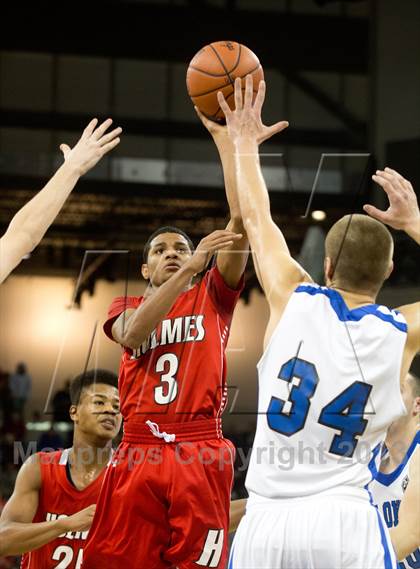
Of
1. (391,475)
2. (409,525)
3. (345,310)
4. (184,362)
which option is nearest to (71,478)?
(184,362)

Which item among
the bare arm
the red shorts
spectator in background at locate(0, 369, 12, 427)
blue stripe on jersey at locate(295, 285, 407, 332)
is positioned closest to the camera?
blue stripe on jersey at locate(295, 285, 407, 332)

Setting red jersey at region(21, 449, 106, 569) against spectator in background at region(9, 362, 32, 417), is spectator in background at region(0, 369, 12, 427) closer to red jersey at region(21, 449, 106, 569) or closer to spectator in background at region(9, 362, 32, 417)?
spectator in background at region(9, 362, 32, 417)

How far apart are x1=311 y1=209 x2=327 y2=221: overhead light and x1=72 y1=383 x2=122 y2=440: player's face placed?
42.8 feet

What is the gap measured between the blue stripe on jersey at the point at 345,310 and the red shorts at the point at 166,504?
1.69m

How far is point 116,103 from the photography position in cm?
1922

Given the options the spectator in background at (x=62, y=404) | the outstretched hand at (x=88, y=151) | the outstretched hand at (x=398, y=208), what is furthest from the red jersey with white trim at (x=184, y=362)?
the spectator in background at (x=62, y=404)

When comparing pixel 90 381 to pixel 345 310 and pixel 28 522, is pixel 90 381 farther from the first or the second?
pixel 345 310

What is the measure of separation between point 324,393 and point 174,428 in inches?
67.4

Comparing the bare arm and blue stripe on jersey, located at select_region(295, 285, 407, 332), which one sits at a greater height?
blue stripe on jersey, located at select_region(295, 285, 407, 332)

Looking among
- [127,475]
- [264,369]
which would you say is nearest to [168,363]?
[127,475]

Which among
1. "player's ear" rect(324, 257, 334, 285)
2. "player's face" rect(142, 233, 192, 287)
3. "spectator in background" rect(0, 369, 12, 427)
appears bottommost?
"spectator in background" rect(0, 369, 12, 427)

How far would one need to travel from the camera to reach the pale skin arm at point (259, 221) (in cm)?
365

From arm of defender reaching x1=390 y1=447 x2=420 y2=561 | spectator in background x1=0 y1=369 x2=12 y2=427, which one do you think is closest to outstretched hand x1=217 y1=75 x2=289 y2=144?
arm of defender reaching x1=390 y1=447 x2=420 y2=561

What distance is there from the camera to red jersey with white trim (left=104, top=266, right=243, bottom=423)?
5133 mm
